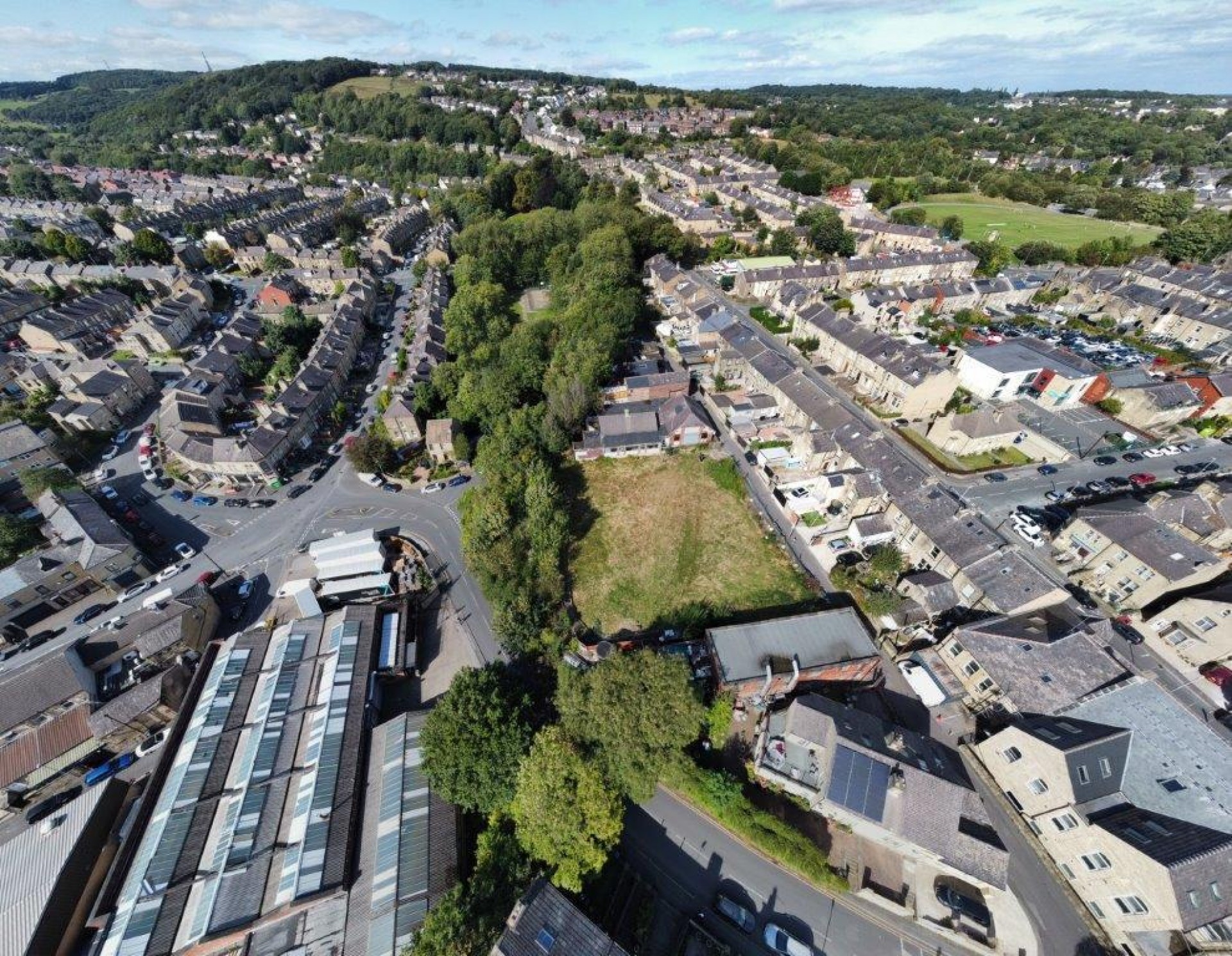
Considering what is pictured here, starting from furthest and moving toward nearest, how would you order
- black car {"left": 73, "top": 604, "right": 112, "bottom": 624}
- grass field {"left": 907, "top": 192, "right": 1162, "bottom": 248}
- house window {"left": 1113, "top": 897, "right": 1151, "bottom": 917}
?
grass field {"left": 907, "top": 192, "right": 1162, "bottom": 248}
black car {"left": 73, "top": 604, "right": 112, "bottom": 624}
house window {"left": 1113, "top": 897, "right": 1151, "bottom": 917}

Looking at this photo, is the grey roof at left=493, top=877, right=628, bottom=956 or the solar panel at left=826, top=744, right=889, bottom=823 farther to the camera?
the solar panel at left=826, top=744, right=889, bottom=823

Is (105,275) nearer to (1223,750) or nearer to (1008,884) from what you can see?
(1008,884)

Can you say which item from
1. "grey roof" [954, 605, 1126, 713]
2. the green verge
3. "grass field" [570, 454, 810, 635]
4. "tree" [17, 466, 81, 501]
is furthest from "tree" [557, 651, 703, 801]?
"tree" [17, 466, 81, 501]

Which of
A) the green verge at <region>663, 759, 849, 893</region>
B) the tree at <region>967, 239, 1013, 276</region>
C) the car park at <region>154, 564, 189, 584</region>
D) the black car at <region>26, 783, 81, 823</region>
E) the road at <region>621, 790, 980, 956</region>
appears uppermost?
the tree at <region>967, 239, 1013, 276</region>

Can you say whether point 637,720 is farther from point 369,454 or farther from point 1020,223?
point 1020,223

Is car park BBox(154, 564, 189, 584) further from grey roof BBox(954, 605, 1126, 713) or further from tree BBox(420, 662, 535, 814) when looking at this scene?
grey roof BBox(954, 605, 1126, 713)

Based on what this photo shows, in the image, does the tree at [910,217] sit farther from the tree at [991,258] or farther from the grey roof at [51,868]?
the grey roof at [51,868]
